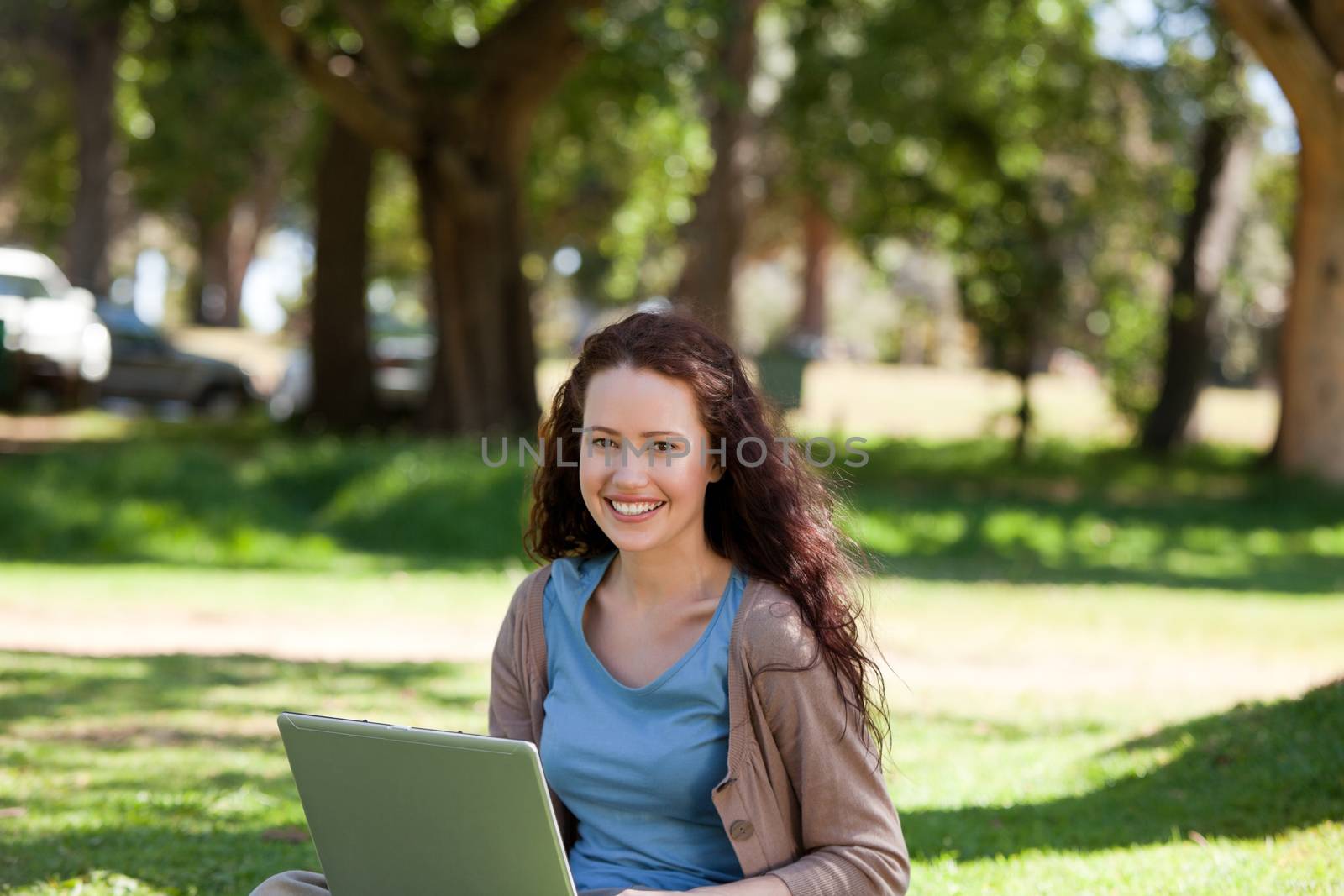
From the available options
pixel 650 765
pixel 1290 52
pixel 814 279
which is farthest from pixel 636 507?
pixel 814 279

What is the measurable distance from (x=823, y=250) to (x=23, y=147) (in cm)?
1961

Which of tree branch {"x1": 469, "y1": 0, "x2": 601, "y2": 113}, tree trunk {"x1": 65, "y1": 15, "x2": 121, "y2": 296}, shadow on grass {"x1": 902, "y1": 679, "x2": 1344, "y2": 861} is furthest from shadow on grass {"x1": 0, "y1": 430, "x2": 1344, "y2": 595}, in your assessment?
tree trunk {"x1": 65, "y1": 15, "x2": 121, "y2": 296}

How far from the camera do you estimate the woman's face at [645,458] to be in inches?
119

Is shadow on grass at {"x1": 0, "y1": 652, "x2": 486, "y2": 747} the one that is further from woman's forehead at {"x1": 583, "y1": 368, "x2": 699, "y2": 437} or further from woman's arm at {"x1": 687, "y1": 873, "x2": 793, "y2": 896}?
woman's arm at {"x1": 687, "y1": 873, "x2": 793, "y2": 896}

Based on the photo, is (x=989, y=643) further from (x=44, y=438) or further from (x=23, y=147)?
(x=23, y=147)

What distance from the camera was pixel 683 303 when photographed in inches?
143

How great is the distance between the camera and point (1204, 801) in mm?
5512

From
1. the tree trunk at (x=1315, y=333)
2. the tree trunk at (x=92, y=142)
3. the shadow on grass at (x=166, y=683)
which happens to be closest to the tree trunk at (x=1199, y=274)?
the tree trunk at (x=1315, y=333)

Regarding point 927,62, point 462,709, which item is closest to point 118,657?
point 462,709

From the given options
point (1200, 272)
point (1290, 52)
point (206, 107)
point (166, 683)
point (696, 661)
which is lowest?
point (166, 683)

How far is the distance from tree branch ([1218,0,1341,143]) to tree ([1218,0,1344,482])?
0.08 ft

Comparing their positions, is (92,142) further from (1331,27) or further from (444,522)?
(1331,27)

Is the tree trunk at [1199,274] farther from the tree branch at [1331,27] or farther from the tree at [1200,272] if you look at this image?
the tree branch at [1331,27]

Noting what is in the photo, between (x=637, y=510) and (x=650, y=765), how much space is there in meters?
0.48
